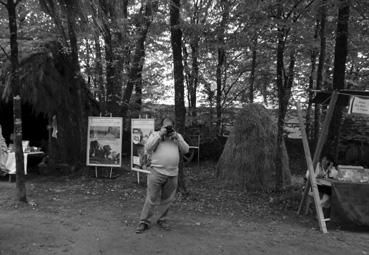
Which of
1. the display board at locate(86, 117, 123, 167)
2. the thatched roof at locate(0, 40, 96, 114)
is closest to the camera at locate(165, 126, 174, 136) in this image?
the display board at locate(86, 117, 123, 167)

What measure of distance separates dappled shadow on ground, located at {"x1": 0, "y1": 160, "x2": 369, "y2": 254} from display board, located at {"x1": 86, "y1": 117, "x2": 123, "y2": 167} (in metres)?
0.88

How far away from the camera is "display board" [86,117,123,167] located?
34.4 feet

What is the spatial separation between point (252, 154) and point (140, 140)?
9.35ft

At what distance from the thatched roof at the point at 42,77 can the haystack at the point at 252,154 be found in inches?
191

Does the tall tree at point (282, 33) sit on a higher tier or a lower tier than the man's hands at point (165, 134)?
higher

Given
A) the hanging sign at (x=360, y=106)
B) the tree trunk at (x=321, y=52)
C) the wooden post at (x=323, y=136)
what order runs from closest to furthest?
the hanging sign at (x=360, y=106)
the wooden post at (x=323, y=136)
the tree trunk at (x=321, y=52)

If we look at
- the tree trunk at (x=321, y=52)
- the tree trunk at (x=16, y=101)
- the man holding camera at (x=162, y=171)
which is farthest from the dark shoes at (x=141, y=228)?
the tree trunk at (x=321, y=52)

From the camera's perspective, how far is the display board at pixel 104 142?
10492 millimetres

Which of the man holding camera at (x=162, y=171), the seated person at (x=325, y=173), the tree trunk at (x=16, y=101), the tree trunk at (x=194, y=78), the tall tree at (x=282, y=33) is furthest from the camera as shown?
the tree trunk at (x=194, y=78)

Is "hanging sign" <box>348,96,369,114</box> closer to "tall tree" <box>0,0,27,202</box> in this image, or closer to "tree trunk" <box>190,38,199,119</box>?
"tall tree" <box>0,0,27,202</box>

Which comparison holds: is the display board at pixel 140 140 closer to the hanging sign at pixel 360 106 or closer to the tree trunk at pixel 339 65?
the tree trunk at pixel 339 65

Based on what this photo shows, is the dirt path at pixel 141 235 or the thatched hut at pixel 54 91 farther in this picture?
the thatched hut at pixel 54 91

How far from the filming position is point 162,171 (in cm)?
614

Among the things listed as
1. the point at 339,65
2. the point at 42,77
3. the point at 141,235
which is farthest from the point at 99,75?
the point at 141,235
